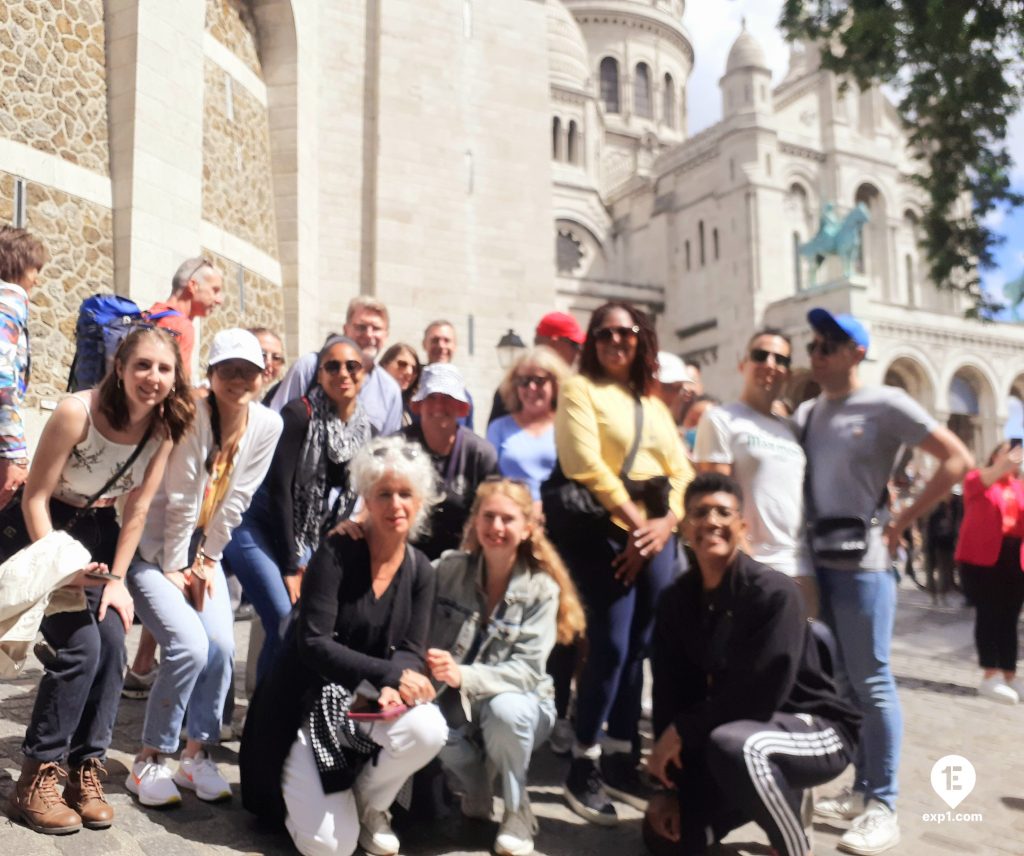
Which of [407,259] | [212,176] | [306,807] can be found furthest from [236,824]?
[407,259]

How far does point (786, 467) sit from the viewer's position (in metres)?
3.85

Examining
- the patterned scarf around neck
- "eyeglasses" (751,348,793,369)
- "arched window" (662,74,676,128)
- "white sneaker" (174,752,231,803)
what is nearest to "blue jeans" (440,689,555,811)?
"white sneaker" (174,752,231,803)

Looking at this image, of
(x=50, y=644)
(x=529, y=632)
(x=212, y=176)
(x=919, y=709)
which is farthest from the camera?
(x=212, y=176)

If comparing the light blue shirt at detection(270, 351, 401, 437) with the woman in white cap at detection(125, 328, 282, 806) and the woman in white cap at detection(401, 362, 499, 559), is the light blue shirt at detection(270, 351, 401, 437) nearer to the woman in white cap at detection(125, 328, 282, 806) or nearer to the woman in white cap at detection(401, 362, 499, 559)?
Result: the woman in white cap at detection(401, 362, 499, 559)

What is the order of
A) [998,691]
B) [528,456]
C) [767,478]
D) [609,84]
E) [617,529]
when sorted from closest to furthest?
[767,478], [617,529], [528,456], [998,691], [609,84]

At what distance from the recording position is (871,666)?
3.65m

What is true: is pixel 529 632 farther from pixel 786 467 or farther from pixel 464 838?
pixel 786 467

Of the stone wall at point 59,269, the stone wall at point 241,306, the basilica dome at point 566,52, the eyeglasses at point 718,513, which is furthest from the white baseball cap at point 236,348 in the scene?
the basilica dome at point 566,52

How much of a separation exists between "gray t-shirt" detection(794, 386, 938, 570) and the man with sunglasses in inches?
4.0

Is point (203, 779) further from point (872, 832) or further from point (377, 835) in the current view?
point (872, 832)

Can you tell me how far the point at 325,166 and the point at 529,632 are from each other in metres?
10.8

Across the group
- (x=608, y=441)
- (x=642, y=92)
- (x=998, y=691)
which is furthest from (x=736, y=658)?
(x=642, y=92)

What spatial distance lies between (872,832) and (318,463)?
274 centimetres

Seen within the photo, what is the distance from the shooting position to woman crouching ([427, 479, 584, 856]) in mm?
3402
